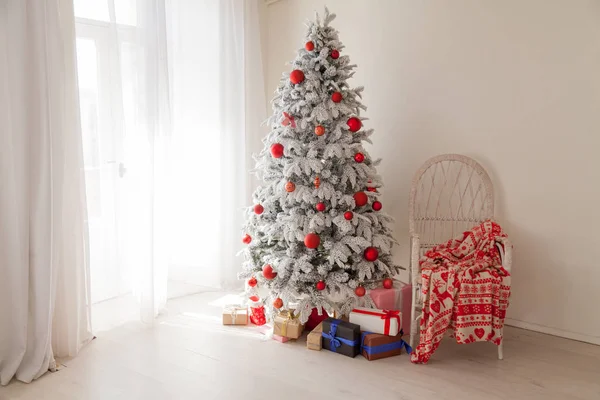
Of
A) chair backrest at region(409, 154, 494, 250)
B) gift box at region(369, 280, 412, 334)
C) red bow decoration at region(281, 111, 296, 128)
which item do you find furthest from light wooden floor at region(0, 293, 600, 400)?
red bow decoration at region(281, 111, 296, 128)

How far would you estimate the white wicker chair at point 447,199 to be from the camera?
3219mm

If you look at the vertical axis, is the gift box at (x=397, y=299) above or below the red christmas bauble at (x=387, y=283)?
below

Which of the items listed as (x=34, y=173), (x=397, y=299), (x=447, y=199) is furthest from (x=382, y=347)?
(x=34, y=173)

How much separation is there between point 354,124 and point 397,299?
3.43ft

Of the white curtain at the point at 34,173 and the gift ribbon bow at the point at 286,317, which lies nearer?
the white curtain at the point at 34,173

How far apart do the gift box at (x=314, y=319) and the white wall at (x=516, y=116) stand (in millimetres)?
853

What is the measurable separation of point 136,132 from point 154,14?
Answer: 719 mm

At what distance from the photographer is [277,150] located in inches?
118

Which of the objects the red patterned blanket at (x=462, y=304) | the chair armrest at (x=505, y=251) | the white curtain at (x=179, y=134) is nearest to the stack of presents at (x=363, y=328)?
the red patterned blanket at (x=462, y=304)

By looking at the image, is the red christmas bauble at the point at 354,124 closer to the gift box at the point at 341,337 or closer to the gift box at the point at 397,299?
the gift box at the point at 397,299

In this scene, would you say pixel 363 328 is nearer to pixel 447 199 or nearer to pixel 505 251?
pixel 505 251

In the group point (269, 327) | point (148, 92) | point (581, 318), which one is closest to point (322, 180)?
point (269, 327)

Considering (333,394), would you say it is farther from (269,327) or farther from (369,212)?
(369,212)

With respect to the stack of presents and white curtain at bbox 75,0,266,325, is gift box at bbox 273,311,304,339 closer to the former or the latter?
the stack of presents
